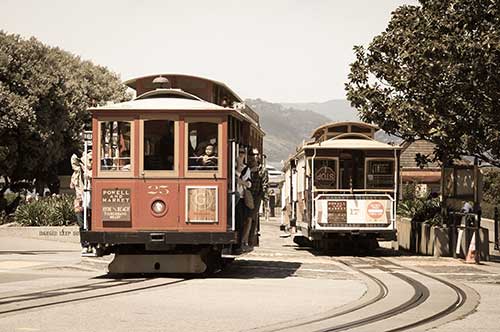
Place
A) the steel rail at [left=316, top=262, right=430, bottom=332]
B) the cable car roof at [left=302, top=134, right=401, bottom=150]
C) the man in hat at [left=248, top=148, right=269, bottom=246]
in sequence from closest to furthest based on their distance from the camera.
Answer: the steel rail at [left=316, top=262, right=430, bottom=332] → the man in hat at [left=248, top=148, right=269, bottom=246] → the cable car roof at [left=302, top=134, right=401, bottom=150]

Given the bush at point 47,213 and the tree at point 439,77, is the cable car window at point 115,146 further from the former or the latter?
the bush at point 47,213

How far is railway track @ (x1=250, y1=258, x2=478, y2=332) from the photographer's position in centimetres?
1134

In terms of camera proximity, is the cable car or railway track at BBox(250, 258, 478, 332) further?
the cable car

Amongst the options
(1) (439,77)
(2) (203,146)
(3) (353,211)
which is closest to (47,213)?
(3) (353,211)

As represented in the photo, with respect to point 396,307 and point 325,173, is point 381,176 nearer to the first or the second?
point 325,173

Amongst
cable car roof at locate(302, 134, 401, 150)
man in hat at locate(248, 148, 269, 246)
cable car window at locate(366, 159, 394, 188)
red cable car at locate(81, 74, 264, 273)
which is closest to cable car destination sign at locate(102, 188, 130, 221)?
red cable car at locate(81, 74, 264, 273)

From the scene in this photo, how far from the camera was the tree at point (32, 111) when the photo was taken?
4454 centimetres

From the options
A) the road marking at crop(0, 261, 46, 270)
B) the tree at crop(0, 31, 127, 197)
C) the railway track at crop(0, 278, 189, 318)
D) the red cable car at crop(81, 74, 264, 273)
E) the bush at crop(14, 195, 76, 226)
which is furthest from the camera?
the tree at crop(0, 31, 127, 197)

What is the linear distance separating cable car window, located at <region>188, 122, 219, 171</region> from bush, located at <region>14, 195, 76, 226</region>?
14612 mm

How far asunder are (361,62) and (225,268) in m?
10.1

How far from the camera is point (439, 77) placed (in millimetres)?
24078

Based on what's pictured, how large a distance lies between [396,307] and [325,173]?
15.1 meters

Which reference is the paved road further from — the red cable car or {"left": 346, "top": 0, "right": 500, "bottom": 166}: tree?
{"left": 346, "top": 0, "right": 500, "bottom": 166}: tree

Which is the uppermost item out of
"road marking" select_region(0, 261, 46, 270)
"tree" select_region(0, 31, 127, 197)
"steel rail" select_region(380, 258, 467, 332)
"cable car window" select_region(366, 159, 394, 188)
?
"tree" select_region(0, 31, 127, 197)
